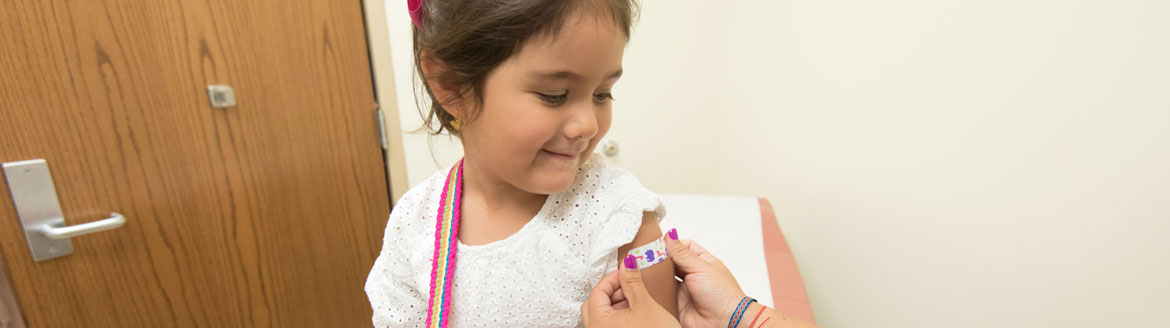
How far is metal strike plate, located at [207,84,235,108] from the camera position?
0.97 meters

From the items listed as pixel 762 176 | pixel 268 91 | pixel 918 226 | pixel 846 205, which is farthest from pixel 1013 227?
pixel 268 91

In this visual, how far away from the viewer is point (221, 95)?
0.99 meters

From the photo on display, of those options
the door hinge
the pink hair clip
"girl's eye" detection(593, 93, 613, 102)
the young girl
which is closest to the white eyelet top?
the young girl

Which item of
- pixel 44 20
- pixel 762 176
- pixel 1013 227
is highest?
pixel 44 20

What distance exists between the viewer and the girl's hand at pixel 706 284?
0.67m

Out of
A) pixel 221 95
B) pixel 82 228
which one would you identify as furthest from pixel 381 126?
pixel 82 228

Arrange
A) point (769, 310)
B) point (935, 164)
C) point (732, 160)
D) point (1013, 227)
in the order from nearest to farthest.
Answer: point (769, 310) < point (1013, 227) < point (935, 164) < point (732, 160)

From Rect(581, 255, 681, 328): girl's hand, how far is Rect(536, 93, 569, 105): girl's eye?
0.73 feet

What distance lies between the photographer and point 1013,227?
786mm

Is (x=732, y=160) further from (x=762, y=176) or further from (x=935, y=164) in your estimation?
(x=935, y=164)

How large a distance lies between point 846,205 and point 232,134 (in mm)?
1609

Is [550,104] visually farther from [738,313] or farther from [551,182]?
[738,313]

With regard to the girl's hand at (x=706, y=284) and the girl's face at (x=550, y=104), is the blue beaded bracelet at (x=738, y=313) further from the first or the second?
the girl's face at (x=550, y=104)

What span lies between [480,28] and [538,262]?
1.06 feet
